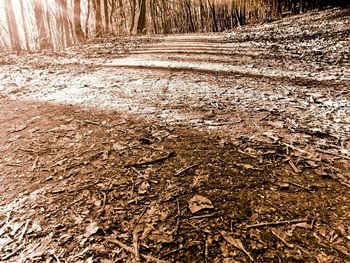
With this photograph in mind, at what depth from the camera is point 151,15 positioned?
1441cm

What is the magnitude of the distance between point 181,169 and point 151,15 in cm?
1429

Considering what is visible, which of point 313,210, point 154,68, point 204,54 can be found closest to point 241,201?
point 313,210

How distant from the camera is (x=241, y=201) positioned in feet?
Answer: 5.48

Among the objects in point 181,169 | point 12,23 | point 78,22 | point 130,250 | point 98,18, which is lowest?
point 130,250

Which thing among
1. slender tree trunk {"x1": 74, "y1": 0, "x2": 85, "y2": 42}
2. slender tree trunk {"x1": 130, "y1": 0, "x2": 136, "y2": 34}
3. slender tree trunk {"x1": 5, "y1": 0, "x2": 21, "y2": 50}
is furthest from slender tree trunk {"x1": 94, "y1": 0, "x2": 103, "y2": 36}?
slender tree trunk {"x1": 5, "y1": 0, "x2": 21, "y2": 50}

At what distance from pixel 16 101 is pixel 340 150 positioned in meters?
4.42

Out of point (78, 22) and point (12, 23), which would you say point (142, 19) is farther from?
point (12, 23)

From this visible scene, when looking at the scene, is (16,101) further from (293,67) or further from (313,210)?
(293,67)

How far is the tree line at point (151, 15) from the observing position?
1048 cm

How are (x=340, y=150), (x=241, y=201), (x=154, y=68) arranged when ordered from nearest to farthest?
1. (x=241, y=201)
2. (x=340, y=150)
3. (x=154, y=68)

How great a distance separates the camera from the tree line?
10477 millimetres

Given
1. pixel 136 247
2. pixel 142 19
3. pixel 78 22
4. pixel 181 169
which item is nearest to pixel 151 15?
pixel 142 19

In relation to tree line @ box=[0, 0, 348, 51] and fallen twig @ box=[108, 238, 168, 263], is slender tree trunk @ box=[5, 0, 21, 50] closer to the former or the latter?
tree line @ box=[0, 0, 348, 51]

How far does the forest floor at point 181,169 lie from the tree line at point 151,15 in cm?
721
